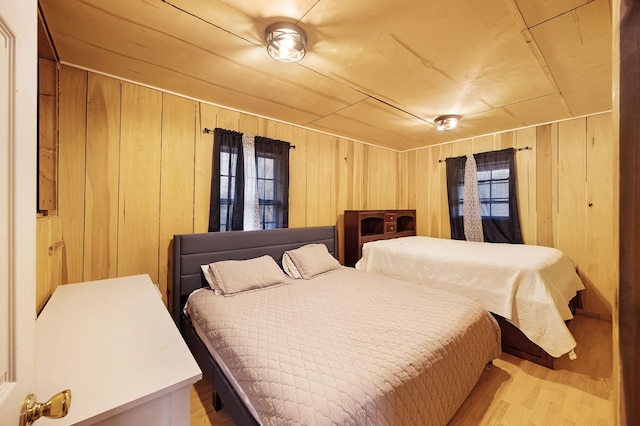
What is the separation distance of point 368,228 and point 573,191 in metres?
2.58

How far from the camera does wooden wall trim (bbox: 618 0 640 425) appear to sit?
15.0 inches

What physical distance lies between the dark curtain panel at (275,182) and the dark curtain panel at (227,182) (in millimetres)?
243

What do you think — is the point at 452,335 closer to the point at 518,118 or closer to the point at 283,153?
the point at 283,153

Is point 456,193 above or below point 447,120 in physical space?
below

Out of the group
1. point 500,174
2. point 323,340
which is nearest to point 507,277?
point 323,340

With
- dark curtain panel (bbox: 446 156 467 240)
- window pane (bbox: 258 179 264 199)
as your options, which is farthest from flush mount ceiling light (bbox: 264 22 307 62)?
dark curtain panel (bbox: 446 156 467 240)

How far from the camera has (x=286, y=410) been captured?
41.0 inches

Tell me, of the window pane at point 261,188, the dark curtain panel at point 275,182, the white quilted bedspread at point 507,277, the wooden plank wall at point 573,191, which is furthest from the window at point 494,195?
the window pane at point 261,188

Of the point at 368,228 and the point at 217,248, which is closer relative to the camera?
the point at 217,248

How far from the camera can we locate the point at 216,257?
8.27 feet

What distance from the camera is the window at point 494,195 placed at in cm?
356

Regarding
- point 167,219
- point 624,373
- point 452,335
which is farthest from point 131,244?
point 624,373

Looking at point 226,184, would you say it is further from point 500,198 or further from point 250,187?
point 500,198

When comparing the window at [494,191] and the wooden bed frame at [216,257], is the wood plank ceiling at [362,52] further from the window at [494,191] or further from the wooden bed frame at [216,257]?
the wooden bed frame at [216,257]
